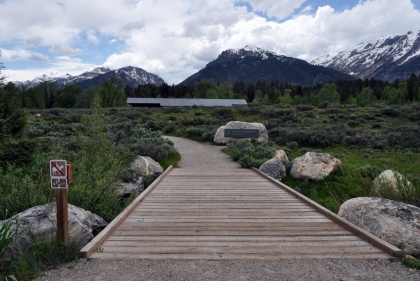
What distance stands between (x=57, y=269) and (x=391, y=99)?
7222cm

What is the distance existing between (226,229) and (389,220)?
8.49ft

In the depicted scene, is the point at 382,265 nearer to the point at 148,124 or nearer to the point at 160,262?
the point at 160,262

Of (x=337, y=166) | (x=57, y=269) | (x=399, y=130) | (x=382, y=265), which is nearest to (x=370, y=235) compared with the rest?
(x=382, y=265)

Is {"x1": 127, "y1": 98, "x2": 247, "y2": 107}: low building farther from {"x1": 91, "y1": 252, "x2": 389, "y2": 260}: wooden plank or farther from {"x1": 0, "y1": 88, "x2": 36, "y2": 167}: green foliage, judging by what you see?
{"x1": 91, "y1": 252, "x2": 389, "y2": 260}: wooden plank

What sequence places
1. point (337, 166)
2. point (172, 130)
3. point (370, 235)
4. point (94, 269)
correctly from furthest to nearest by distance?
point (172, 130), point (337, 166), point (370, 235), point (94, 269)

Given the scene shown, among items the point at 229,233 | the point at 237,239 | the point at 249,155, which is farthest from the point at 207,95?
the point at 237,239

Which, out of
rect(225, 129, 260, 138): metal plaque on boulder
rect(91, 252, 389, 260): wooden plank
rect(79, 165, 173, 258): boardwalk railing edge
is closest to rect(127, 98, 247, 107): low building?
rect(225, 129, 260, 138): metal plaque on boulder

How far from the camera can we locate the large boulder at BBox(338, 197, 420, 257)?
4871 millimetres

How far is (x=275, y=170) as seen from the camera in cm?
1152

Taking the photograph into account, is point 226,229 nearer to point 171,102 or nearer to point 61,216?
point 61,216

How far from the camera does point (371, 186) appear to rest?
25.0 feet

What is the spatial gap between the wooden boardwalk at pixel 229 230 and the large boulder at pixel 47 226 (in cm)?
26

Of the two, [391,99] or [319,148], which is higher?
[391,99]

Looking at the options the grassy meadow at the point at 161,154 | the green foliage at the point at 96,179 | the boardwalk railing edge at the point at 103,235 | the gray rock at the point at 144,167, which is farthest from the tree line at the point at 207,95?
the boardwalk railing edge at the point at 103,235
